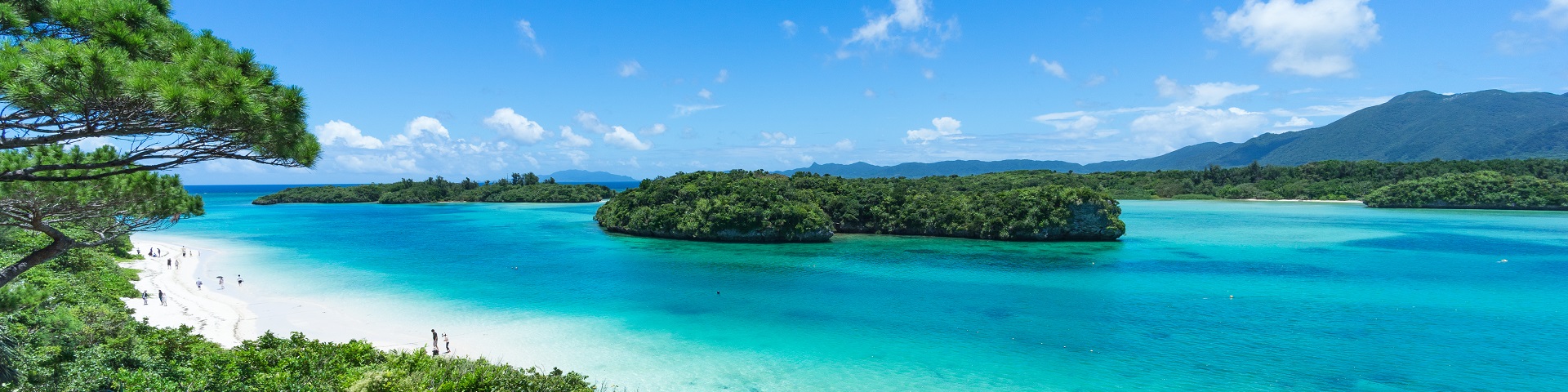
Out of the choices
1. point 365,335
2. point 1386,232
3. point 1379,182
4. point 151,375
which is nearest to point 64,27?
point 151,375

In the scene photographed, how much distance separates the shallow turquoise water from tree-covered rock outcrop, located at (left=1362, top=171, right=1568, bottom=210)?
1703 inches

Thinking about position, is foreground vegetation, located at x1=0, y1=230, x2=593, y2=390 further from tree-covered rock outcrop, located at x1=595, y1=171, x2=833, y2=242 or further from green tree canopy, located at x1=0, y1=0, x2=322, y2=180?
tree-covered rock outcrop, located at x1=595, y1=171, x2=833, y2=242

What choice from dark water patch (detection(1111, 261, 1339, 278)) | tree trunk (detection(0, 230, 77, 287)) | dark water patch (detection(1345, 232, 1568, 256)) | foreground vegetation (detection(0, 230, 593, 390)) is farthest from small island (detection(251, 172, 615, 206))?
tree trunk (detection(0, 230, 77, 287))

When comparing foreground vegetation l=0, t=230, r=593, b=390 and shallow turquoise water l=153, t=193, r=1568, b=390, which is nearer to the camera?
foreground vegetation l=0, t=230, r=593, b=390

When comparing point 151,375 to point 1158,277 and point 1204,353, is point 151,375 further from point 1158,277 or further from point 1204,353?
point 1158,277

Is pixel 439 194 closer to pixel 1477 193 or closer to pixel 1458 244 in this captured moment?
pixel 1458 244

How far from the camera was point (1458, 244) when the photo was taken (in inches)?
1858

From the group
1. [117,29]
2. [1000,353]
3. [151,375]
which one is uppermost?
[117,29]

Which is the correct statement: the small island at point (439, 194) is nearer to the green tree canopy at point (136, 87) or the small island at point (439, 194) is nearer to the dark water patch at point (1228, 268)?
the dark water patch at point (1228, 268)

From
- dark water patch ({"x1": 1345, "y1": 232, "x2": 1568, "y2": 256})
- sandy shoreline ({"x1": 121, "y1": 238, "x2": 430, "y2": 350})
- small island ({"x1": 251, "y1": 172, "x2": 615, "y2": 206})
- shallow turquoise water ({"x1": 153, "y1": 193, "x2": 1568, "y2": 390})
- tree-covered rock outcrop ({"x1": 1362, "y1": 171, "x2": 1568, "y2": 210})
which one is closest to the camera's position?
shallow turquoise water ({"x1": 153, "y1": 193, "x2": 1568, "y2": 390})

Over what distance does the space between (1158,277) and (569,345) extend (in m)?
29.2

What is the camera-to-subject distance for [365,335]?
→ 69.0ft

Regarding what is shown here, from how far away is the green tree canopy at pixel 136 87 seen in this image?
233 inches

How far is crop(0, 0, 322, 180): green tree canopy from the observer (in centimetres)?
591
